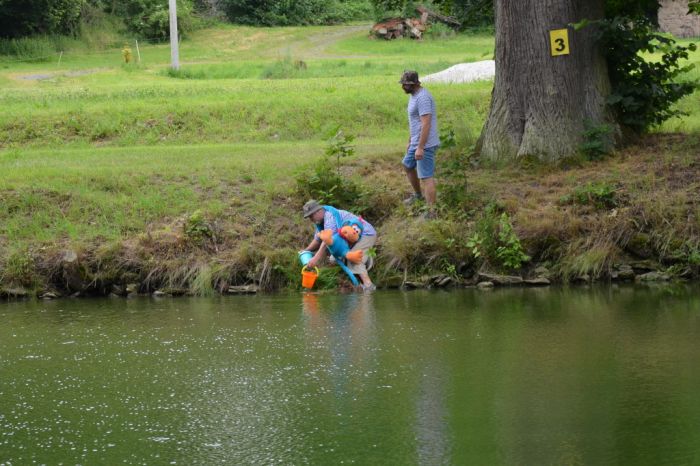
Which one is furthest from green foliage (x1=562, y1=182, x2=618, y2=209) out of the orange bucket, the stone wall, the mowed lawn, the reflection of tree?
the stone wall

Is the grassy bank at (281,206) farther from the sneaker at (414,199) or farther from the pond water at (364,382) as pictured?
the pond water at (364,382)

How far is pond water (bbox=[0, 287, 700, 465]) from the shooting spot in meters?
7.32

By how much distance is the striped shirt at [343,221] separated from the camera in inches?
580

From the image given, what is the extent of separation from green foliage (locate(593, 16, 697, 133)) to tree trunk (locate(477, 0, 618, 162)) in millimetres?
336

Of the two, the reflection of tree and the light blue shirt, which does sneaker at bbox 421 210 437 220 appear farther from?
the reflection of tree

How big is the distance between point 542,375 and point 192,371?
3.05 m

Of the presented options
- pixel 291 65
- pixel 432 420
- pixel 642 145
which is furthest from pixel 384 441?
pixel 291 65

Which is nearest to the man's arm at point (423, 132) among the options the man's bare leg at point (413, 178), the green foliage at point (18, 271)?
the man's bare leg at point (413, 178)

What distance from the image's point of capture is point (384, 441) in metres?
7.43

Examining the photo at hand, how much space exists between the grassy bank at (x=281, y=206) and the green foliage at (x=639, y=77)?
0.46 meters

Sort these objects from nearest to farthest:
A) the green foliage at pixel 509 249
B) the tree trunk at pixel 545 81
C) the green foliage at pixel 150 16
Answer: the green foliage at pixel 509 249 → the tree trunk at pixel 545 81 → the green foliage at pixel 150 16

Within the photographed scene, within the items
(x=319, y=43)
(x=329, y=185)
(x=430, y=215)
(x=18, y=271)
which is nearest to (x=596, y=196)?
(x=430, y=215)

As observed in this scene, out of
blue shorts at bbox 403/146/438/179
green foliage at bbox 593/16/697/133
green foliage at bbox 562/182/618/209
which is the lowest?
green foliage at bbox 562/182/618/209

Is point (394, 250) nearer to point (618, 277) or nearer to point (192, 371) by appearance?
point (618, 277)
